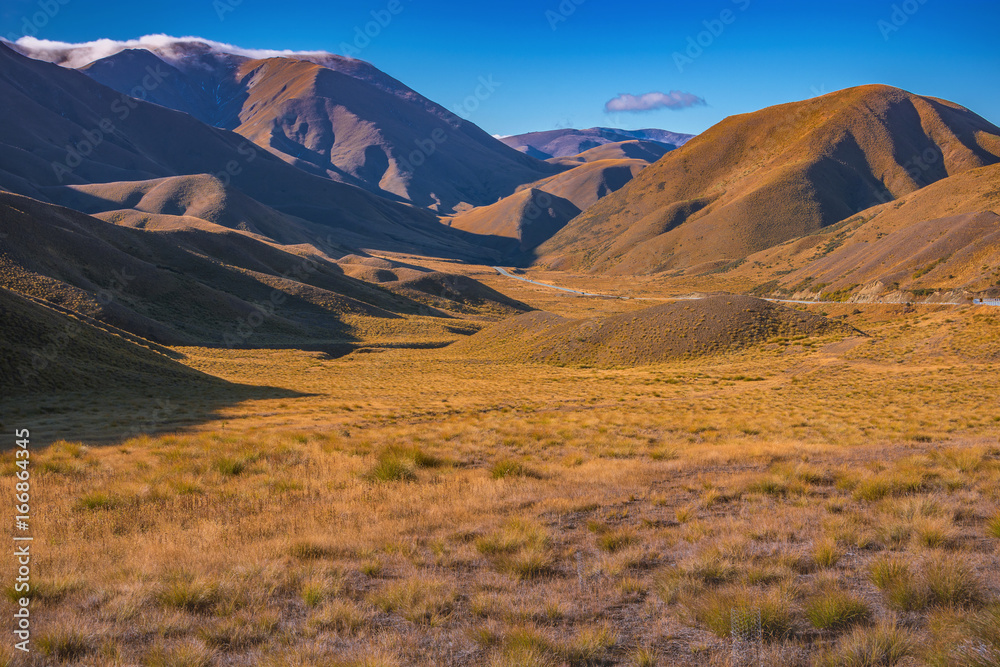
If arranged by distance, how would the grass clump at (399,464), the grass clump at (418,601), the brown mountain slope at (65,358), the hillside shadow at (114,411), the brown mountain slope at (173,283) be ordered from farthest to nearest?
the brown mountain slope at (173,283), the brown mountain slope at (65,358), the hillside shadow at (114,411), the grass clump at (399,464), the grass clump at (418,601)

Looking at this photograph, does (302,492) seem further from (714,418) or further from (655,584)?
(714,418)

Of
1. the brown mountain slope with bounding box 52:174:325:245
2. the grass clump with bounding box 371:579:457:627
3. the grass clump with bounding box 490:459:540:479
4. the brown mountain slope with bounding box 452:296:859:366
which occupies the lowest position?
the grass clump with bounding box 490:459:540:479

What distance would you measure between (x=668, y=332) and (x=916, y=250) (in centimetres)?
4489

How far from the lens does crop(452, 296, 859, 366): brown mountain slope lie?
174ft

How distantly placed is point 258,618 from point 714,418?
20.0m

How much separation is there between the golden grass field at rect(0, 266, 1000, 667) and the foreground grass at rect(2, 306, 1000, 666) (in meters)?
0.04

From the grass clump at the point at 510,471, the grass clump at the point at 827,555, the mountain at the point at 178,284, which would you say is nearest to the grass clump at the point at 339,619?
the grass clump at the point at 827,555

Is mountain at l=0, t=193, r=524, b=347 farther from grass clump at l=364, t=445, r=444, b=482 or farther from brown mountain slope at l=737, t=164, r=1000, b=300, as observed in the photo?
brown mountain slope at l=737, t=164, r=1000, b=300

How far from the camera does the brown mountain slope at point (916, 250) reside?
60.2 m

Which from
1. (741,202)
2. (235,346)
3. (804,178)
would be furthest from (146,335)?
(804,178)

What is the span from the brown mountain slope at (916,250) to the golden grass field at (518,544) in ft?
167

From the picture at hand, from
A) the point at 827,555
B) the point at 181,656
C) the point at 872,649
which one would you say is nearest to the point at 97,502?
the point at 181,656

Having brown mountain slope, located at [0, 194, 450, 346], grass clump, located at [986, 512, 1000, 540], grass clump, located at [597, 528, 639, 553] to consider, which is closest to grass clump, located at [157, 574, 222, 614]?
grass clump, located at [597, 528, 639, 553]

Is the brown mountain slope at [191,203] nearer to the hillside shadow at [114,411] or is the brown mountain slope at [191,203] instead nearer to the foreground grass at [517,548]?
the hillside shadow at [114,411]
